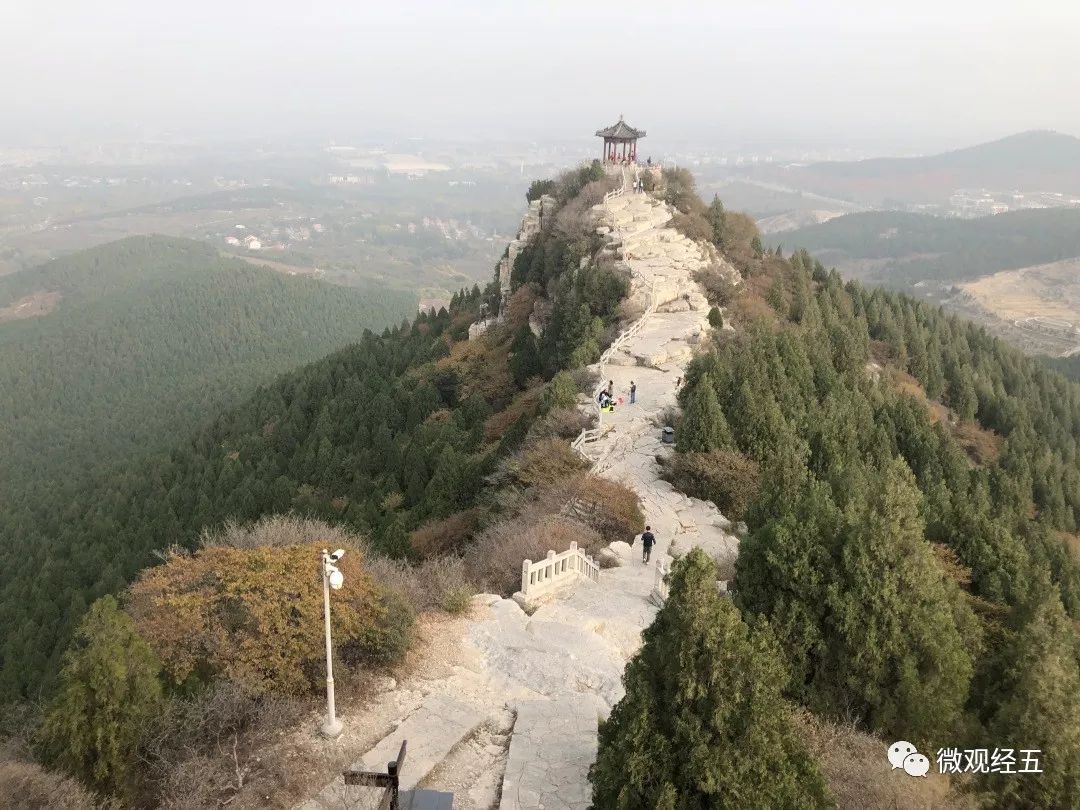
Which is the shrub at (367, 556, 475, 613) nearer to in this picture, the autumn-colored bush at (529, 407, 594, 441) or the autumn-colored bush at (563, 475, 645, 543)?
the autumn-colored bush at (563, 475, 645, 543)

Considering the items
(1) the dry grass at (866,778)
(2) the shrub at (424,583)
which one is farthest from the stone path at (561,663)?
(1) the dry grass at (866,778)

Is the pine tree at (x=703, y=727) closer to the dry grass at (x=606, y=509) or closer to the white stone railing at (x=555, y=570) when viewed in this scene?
the white stone railing at (x=555, y=570)

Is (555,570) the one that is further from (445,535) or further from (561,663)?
(445,535)

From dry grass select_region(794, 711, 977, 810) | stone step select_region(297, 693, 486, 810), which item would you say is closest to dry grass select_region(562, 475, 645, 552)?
stone step select_region(297, 693, 486, 810)

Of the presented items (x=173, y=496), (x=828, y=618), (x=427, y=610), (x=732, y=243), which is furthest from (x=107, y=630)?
(x=732, y=243)

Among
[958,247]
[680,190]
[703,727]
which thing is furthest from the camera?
[958,247]

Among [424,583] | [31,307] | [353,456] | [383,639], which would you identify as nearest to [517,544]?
[424,583]

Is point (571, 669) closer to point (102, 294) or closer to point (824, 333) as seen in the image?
point (824, 333)
